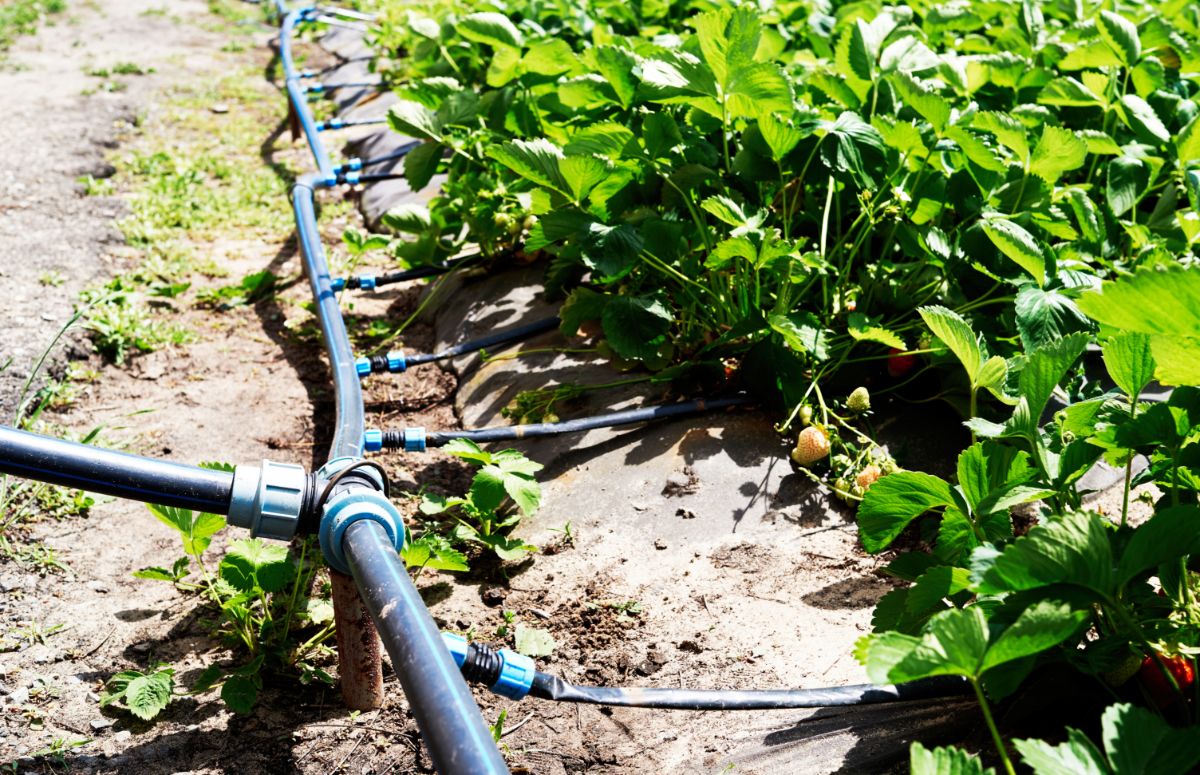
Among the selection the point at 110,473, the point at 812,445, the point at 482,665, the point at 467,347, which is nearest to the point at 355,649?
the point at 482,665

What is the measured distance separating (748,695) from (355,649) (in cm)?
60

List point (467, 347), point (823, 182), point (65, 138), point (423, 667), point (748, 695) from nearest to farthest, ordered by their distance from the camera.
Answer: point (423, 667) < point (748, 695) < point (823, 182) < point (467, 347) < point (65, 138)

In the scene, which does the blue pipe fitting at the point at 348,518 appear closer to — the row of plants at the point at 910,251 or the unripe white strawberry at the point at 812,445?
the row of plants at the point at 910,251

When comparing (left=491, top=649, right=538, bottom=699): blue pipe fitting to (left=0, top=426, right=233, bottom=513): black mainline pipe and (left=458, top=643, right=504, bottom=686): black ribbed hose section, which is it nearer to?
(left=458, top=643, right=504, bottom=686): black ribbed hose section

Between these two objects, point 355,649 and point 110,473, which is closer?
point 110,473

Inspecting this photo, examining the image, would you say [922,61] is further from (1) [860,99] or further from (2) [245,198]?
(2) [245,198]

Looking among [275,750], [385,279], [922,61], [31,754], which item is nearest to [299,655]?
[275,750]

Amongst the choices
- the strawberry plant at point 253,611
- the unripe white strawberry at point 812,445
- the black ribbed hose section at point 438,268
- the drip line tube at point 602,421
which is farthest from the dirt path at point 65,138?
the unripe white strawberry at point 812,445

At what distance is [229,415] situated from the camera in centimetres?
282

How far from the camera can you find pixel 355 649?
1663 mm

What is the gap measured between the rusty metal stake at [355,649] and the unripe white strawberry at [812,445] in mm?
968

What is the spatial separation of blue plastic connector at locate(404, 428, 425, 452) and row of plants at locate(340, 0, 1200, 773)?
148mm

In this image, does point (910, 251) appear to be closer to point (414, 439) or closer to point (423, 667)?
point (414, 439)

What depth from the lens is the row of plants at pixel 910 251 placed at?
1373 millimetres
